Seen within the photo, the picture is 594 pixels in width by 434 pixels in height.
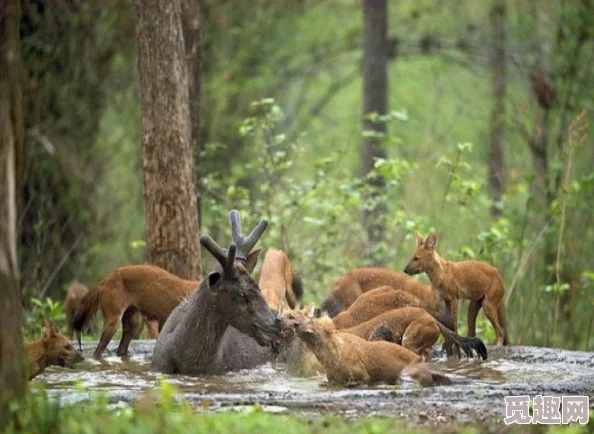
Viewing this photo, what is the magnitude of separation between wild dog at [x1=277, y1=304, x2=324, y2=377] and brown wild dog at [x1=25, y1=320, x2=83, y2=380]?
164 centimetres

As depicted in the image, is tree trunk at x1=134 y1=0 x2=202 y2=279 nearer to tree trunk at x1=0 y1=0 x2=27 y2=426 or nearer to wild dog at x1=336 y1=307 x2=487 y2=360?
wild dog at x1=336 y1=307 x2=487 y2=360

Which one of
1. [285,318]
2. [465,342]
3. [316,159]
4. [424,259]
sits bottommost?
[465,342]

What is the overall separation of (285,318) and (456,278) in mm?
2679

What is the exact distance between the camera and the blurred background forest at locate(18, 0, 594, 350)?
17281mm

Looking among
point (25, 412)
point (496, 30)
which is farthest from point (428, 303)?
point (496, 30)

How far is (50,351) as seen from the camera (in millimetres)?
11711

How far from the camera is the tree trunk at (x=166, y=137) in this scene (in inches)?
558

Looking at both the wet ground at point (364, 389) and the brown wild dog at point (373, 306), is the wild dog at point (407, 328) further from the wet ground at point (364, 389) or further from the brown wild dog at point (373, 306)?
the brown wild dog at point (373, 306)

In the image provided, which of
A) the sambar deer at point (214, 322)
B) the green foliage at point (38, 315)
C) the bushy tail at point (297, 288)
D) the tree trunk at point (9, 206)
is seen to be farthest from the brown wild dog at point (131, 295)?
the tree trunk at point (9, 206)

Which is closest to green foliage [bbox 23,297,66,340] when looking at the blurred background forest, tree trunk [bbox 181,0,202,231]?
the blurred background forest

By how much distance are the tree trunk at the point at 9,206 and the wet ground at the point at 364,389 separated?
Answer: 0.32 meters

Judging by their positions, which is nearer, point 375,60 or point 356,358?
point 356,358

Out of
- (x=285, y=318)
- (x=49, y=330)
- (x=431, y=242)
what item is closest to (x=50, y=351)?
(x=49, y=330)

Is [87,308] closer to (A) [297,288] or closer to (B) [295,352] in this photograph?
(B) [295,352]
